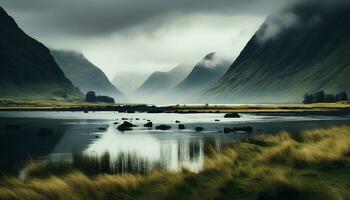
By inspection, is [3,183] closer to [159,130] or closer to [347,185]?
[347,185]

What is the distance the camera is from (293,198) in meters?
17.6

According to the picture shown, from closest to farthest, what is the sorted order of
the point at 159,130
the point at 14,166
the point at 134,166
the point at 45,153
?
the point at 134,166
the point at 14,166
the point at 45,153
the point at 159,130

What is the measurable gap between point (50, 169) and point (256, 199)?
13.7 metres

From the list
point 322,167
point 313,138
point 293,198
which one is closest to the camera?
point 293,198

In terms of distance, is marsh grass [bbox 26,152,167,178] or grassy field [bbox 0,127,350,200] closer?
grassy field [bbox 0,127,350,200]

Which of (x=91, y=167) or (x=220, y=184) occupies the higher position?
(x=220, y=184)

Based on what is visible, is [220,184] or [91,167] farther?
[91,167]

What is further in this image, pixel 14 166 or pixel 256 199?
pixel 14 166

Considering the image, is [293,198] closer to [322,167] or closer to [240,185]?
[240,185]

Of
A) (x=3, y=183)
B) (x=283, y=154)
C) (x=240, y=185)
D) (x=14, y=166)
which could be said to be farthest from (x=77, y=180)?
(x=14, y=166)

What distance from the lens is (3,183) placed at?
23.0m

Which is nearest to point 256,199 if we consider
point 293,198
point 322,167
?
point 293,198

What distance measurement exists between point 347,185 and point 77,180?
1088 cm

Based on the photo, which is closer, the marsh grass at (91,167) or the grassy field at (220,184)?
the grassy field at (220,184)
